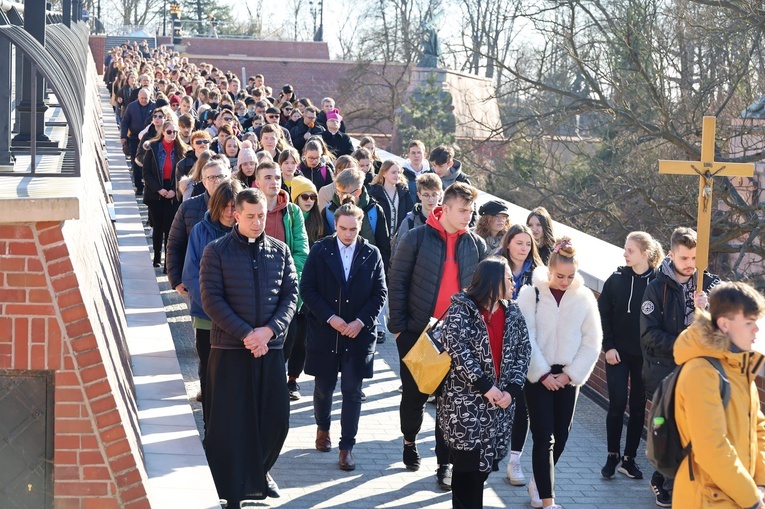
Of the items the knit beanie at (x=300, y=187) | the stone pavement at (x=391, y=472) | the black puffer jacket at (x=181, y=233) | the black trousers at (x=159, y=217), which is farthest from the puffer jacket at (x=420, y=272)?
the black trousers at (x=159, y=217)

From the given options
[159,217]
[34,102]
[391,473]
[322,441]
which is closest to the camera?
[34,102]

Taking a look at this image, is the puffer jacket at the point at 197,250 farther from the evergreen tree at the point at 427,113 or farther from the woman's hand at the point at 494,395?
the evergreen tree at the point at 427,113

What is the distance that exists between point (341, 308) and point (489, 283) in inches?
80.3

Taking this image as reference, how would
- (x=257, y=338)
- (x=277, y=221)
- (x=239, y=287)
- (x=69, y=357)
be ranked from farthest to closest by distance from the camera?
(x=277, y=221), (x=239, y=287), (x=257, y=338), (x=69, y=357)

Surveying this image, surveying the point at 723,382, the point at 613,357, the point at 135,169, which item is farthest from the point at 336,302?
the point at 135,169

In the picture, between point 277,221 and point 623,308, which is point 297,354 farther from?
point 623,308

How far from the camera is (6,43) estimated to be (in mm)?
6332

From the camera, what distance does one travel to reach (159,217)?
13852mm

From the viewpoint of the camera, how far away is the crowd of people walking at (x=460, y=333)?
15.4 ft

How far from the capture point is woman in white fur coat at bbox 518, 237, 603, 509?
6.93 meters

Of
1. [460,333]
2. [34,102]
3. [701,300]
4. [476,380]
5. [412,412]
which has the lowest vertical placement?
[412,412]

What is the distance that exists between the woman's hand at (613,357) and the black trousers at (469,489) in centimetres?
204

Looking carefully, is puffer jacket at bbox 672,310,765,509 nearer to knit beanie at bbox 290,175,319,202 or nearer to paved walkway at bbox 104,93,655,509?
paved walkway at bbox 104,93,655,509

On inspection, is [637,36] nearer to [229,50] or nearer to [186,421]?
[186,421]
